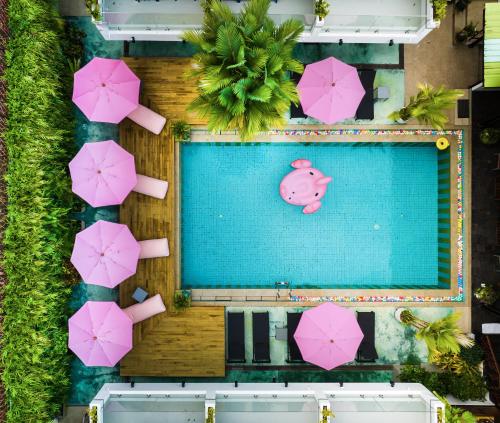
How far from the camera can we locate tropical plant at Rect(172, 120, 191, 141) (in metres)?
9.57

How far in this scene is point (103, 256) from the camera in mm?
8852

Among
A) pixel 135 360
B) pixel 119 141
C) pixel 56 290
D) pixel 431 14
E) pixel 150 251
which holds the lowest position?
pixel 135 360

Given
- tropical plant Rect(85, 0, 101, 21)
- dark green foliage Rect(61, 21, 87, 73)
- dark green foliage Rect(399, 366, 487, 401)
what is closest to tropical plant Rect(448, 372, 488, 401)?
dark green foliage Rect(399, 366, 487, 401)

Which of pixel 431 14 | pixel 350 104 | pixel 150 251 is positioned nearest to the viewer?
pixel 431 14

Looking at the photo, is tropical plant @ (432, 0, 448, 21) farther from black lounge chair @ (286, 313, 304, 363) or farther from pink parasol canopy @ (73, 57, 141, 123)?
black lounge chair @ (286, 313, 304, 363)

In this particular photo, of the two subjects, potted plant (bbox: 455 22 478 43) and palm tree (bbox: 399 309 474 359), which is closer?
palm tree (bbox: 399 309 474 359)

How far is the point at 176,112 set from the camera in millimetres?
9695

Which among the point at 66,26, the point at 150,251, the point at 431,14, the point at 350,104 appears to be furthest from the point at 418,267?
the point at 66,26

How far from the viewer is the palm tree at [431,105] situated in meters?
8.66

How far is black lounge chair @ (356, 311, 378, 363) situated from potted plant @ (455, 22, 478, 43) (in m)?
7.27

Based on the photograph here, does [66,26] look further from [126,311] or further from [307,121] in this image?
[126,311]

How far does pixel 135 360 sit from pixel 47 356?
79.3 inches

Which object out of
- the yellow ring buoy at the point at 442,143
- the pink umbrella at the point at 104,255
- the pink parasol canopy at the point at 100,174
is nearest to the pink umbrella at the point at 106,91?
the pink parasol canopy at the point at 100,174

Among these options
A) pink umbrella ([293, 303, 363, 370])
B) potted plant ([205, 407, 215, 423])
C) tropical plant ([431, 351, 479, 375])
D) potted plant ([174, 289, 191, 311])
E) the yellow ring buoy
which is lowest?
potted plant ([205, 407, 215, 423])
